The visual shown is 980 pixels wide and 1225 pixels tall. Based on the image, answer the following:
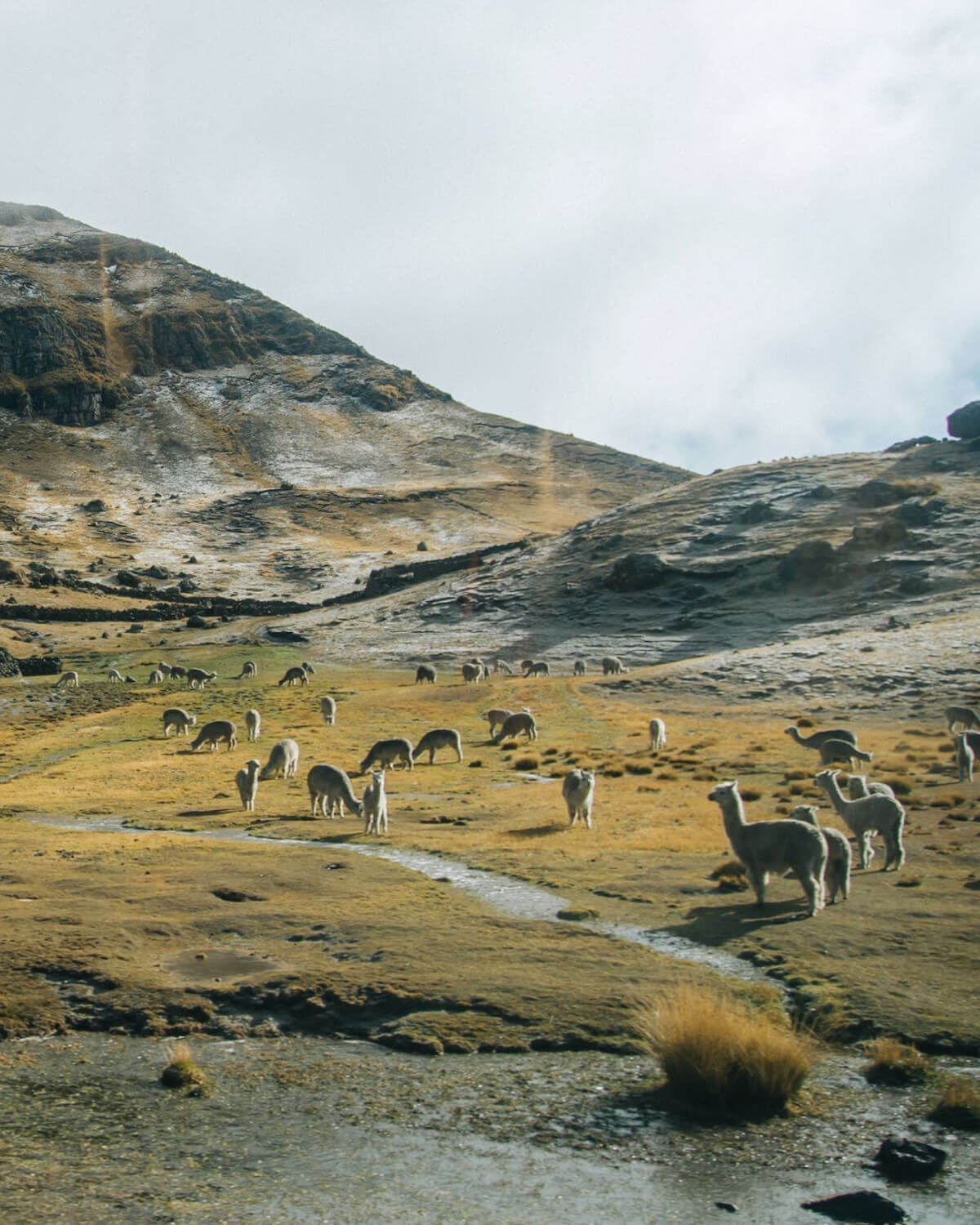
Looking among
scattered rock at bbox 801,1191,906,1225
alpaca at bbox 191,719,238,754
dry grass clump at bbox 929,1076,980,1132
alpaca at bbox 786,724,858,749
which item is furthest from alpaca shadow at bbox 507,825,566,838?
alpaca at bbox 191,719,238,754

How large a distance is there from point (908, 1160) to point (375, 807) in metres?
17.7

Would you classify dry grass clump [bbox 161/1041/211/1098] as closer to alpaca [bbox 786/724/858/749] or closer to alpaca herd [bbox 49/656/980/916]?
alpaca herd [bbox 49/656/980/916]

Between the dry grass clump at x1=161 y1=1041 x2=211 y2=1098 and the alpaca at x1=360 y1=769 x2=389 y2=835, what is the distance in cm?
1430

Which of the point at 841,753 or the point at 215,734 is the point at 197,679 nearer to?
the point at 215,734

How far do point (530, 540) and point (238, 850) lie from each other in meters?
101

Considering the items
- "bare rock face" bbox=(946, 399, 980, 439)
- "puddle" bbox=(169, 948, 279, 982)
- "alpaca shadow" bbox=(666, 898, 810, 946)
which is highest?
"bare rock face" bbox=(946, 399, 980, 439)

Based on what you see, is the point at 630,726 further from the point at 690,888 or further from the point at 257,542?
the point at 257,542

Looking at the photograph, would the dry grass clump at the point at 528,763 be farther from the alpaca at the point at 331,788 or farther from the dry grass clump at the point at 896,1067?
the dry grass clump at the point at 896,1067

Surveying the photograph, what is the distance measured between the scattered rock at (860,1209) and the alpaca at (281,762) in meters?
29.8

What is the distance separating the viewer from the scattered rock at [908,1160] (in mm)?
8500

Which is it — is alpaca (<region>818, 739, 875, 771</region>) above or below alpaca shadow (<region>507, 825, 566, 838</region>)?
above

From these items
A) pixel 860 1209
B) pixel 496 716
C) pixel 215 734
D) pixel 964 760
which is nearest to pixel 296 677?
pixel 215 734

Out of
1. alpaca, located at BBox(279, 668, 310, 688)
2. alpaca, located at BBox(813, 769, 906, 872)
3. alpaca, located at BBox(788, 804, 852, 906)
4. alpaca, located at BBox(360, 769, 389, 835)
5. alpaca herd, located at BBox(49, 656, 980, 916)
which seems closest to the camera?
alpaca herd, located at BBox(49, 656, 980, 916)

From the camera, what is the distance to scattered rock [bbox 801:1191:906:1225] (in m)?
7.90
